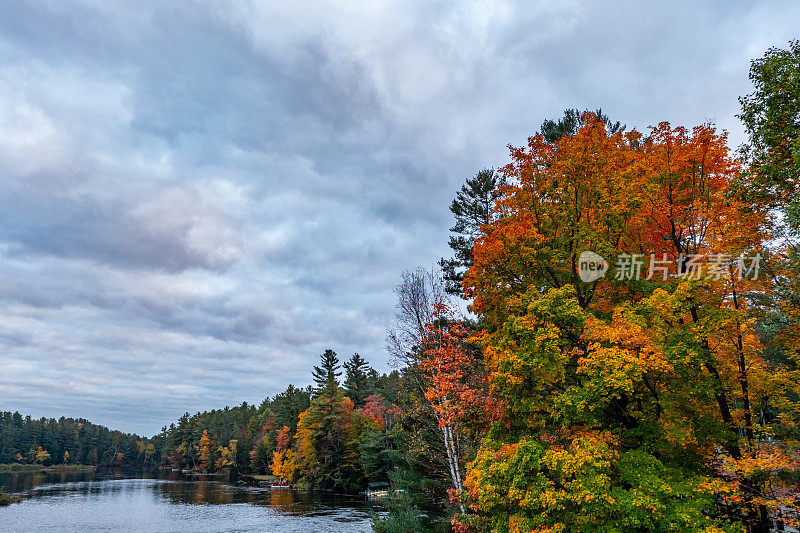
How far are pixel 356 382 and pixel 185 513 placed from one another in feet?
132

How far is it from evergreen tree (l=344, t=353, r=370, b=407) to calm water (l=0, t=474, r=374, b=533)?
21144mm

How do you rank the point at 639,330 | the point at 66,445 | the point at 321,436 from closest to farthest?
the point at 639,330 < the point at 321,436 < the point at 66,445

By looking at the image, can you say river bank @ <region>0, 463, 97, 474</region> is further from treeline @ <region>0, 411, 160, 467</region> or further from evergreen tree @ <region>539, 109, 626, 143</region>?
evergreen tree @ <region>539, 109, 626, 143</region>

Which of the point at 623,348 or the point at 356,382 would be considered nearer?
the point at 623,348

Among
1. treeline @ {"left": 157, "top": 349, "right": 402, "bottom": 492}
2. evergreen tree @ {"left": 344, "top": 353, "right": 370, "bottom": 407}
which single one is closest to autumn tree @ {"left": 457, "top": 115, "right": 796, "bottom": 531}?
treeline @ {"left": 157, "top": 349, "right": 402, "bottom": 492}

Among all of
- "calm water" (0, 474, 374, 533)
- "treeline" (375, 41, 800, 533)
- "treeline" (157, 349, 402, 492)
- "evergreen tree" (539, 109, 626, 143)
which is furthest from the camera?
"treeline" (157, 349, 402, 492)

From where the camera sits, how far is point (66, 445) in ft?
486

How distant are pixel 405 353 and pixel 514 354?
9926 millimetres

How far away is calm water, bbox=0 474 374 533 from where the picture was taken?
112ft

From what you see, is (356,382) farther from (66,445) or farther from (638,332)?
(66,445)

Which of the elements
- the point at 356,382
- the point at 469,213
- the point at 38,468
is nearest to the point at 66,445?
the point at 38,468

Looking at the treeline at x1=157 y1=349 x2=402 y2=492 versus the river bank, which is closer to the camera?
the treeline at x1=157 y1=349 x2=402 y2=492

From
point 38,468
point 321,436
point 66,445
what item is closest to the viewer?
point 321,436

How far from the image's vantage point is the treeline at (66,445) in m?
133
